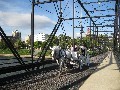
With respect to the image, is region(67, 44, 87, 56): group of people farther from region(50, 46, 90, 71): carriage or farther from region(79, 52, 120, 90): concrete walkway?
region(79, 52, 120, 90): concrete walkway

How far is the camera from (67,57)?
69.1 feet

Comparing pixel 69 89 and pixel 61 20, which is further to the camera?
pixel 61 20

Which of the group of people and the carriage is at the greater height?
the group of people

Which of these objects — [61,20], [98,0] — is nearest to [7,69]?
[61,20]

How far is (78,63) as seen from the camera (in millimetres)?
24172

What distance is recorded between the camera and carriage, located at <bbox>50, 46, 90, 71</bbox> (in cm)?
1747

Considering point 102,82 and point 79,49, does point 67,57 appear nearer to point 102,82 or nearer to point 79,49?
point 79,49

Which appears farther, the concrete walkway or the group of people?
the group of people

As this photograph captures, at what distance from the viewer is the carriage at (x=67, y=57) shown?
1747cm

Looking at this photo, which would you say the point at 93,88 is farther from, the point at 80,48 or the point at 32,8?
the point at 80,48

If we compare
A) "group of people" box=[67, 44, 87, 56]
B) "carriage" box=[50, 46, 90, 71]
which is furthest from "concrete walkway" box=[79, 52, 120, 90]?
"group of people" box=[67, 44, 87, 56]

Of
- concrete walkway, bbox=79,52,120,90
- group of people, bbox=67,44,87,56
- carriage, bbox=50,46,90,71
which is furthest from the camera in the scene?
group of people, bbox=67,44,87,56

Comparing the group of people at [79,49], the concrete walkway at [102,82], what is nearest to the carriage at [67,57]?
the group of people at [79,49]

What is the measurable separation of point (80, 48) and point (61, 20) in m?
5.04
